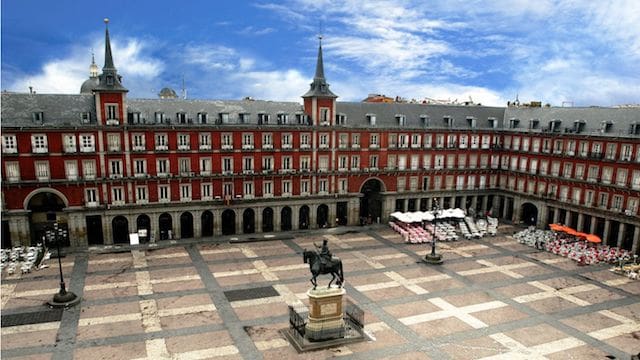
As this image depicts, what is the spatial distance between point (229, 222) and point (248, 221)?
2574 mm

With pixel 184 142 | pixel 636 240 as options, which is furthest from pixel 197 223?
pixel 636 240

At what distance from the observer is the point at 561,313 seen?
129 ft

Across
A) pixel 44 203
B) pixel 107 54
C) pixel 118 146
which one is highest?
pixel 107 54

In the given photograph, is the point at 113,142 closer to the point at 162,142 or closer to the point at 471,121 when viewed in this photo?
the point at 162,142

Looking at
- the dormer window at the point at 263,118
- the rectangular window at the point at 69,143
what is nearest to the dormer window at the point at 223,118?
the dormer window at the point at 263,118

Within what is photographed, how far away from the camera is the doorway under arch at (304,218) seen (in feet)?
220

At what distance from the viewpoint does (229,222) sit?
2512 inches

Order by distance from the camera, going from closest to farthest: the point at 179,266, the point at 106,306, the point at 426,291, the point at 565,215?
the point at 106,306, the point at 426,291, the point at 179,266, the point at 565,215

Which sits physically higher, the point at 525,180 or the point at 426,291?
the point at 525,180

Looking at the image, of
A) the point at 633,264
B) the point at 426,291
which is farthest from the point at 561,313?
the point at 633,264

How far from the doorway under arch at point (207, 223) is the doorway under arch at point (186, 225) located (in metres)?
1.55

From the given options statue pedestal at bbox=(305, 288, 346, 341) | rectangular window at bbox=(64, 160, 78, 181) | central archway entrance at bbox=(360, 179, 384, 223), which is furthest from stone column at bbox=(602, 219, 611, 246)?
rectangular window at bbox=(64, 160, 78, 181)

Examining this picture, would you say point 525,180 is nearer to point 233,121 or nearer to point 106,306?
point 233,121

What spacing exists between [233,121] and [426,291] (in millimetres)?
32852
